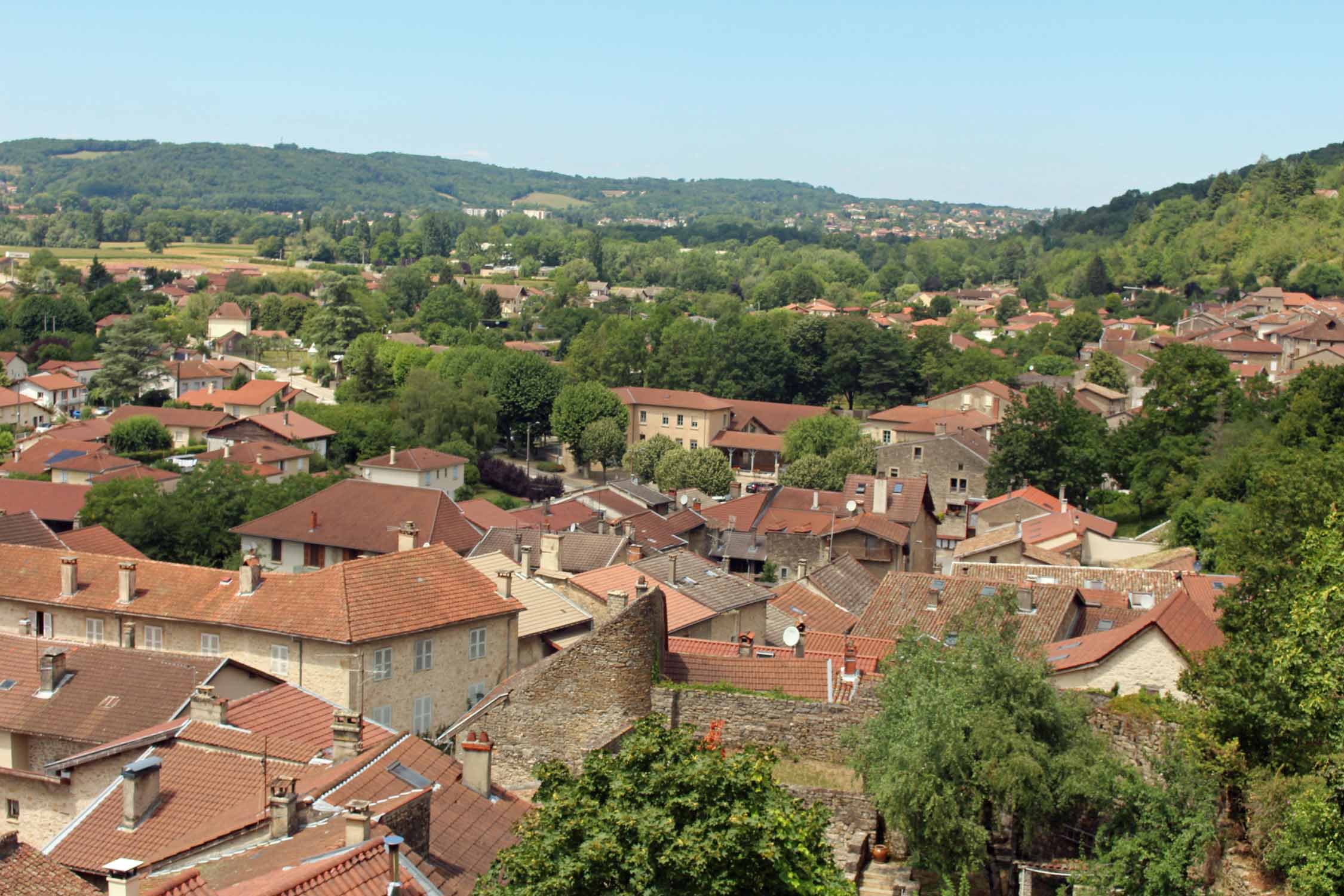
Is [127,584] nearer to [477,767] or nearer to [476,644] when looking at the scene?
[476,644]

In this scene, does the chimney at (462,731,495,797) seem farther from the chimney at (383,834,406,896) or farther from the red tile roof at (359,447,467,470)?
the red tile roof at (359,447,467,470)

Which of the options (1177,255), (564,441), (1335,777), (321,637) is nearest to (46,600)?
(321,637)

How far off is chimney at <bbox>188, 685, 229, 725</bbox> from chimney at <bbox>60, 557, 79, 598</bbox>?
11074 millimetres

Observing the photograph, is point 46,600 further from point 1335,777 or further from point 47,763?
point 1335,777

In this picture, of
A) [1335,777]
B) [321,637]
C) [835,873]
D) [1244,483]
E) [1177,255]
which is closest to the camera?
[835,873]

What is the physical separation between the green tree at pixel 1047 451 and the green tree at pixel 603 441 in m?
23.4

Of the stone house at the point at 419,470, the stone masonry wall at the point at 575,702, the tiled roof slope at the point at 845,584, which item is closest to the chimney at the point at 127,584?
the stone masonry wall at the point at 575,702

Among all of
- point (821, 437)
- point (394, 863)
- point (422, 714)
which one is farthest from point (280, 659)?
point (821, 437)

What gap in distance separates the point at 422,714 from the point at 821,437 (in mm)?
48638

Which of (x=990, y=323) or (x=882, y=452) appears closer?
(x=882, y=452)

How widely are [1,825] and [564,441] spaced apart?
61820 millimetres

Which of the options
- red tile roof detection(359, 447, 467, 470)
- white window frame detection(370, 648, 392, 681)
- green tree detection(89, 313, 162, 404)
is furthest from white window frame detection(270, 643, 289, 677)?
green tree detection(89, 313, 162, 404)

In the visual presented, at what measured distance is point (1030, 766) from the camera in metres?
16.1

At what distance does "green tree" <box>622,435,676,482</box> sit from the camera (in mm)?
73625
